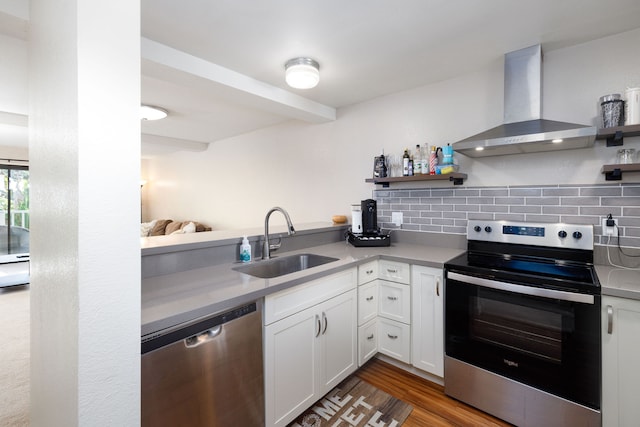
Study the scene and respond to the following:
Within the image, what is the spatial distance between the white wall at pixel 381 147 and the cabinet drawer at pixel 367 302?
1039mm

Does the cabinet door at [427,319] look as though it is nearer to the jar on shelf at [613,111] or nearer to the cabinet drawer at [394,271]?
the cabinet drawer at [394,271]

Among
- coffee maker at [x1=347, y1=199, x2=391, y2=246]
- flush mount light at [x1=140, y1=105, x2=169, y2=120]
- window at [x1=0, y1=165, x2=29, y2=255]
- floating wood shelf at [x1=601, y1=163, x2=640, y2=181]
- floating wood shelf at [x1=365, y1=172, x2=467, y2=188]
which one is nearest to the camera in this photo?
floating wood shelf at [x1=601, y1=163, x2=640, y2=181]

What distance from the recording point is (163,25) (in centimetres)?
164

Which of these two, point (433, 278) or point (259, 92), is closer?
point (433, 278)

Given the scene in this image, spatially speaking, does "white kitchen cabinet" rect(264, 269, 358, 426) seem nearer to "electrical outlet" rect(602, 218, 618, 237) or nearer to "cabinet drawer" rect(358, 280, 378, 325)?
"cabinet drawer" rect(358, 280, 378, 325)

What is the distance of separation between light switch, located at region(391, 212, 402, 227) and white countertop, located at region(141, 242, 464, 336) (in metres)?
0.59

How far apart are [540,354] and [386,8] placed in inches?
76.8

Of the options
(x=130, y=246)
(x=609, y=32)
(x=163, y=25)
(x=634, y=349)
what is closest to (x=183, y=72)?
(x=163, y=25)

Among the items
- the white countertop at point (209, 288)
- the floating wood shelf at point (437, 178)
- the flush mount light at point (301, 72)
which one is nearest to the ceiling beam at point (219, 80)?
the flush mount light at point (301, 72)

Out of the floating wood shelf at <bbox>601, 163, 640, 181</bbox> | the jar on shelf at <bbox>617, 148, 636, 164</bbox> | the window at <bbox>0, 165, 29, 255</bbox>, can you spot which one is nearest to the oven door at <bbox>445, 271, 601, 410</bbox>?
the floating wood shelf at <bbox>601, 163, 640, 181</bbox>

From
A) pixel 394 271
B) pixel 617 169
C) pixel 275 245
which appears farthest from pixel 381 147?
pixel 617 169

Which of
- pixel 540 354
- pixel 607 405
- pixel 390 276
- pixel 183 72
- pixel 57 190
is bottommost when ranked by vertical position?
pixel 607 405

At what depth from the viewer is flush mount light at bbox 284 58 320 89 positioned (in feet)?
6.59

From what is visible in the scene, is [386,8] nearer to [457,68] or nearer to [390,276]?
[457,68]
